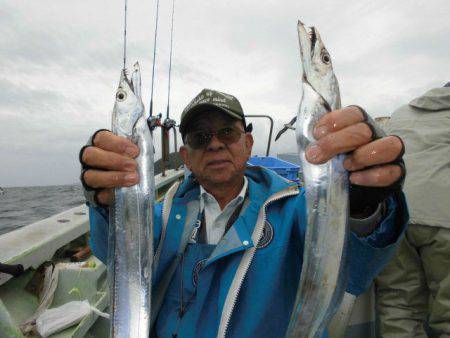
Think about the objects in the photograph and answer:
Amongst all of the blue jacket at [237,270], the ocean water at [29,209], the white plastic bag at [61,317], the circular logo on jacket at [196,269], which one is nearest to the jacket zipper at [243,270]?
the blue jacket at [237,270]

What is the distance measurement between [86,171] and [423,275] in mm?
2464

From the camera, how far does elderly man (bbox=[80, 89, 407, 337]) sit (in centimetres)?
121

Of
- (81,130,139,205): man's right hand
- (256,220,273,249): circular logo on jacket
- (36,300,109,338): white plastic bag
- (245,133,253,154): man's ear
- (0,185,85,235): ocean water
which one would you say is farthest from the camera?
(0,185,85,235): ocean water

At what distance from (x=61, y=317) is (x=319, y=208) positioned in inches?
95.6

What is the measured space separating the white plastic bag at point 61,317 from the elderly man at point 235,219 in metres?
1.09

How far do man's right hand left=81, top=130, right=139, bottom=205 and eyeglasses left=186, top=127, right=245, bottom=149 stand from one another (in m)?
0.75

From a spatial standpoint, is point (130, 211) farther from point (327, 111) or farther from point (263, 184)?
point (263, 184)

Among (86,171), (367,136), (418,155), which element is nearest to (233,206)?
(86,171)

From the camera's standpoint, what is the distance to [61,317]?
2611 mm

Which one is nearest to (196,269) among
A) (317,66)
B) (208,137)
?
(208,137)

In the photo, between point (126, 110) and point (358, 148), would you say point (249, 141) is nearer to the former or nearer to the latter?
point (126, 110)

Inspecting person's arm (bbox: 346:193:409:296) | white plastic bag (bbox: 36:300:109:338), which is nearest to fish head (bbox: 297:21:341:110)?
person's arm (bbox: 346:193:409:296)

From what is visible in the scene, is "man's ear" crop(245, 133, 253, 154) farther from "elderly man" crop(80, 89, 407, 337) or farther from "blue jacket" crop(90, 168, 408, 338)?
"blue jacket" crop(90, 168, 408, 338)

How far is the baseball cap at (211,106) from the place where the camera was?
204cm
